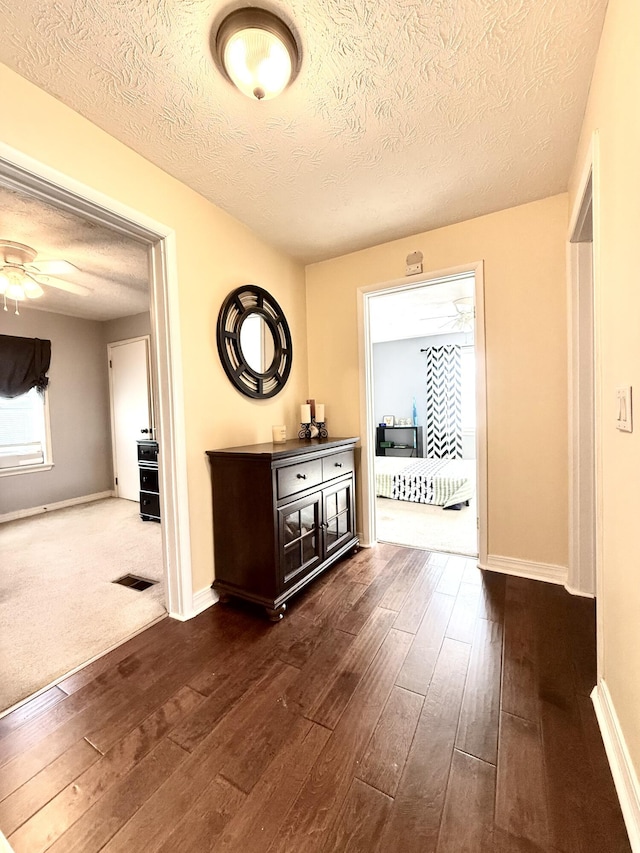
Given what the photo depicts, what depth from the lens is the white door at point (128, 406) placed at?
4590 mm

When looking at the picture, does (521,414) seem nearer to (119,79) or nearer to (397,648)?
(397,648)

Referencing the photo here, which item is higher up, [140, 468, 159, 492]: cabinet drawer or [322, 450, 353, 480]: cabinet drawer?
[322, 450, 353, 480]: cabinet drawer

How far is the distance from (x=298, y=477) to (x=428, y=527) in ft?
6.00

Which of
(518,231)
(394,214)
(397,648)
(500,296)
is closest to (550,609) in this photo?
(397,648)

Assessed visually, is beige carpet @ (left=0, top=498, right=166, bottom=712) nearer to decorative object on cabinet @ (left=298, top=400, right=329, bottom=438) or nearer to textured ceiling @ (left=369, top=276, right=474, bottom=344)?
decorative object on cabinet @ (left=298, top=400, right=329, bottom=438)

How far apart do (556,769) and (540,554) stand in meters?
1.43

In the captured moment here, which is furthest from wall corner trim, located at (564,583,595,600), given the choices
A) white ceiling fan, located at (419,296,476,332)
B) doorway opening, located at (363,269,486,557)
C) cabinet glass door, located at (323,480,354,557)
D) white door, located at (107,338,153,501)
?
white door, located at (107,338,153,501)

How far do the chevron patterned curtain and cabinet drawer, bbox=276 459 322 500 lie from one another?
4.59 meters

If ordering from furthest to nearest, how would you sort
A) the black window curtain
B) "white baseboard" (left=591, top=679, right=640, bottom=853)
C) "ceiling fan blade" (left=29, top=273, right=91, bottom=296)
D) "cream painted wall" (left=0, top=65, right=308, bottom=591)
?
the black window curtain < "ceiling fan blade" (left=29, top=273, right=91, bottom=296) < "cream painted wall" (left=0, top=65, right=308, bottom=591) < "white baseboard" (left=591, top=679, right=640, bottom=853)

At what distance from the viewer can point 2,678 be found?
1.55 m

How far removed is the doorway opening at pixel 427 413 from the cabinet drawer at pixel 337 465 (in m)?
0.26

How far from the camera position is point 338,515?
2.56 m

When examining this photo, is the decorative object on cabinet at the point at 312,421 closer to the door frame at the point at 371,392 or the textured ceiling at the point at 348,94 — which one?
the door frame at the point at 371,392

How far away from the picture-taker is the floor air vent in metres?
2.36
